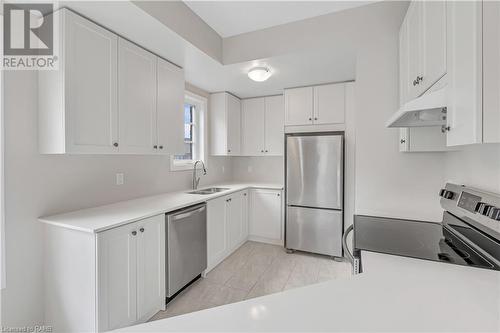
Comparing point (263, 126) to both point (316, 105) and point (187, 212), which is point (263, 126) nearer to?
point (316, 105)

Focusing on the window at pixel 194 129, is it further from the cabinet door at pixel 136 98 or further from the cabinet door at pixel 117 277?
the cabinet door at pixel 117 277

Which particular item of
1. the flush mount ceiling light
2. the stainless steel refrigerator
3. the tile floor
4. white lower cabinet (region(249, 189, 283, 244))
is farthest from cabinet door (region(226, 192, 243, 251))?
the flush mount ceiling light

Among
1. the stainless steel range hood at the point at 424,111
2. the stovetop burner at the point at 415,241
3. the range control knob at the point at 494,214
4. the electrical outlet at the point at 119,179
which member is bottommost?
the stovetop burner at the point at 415,241

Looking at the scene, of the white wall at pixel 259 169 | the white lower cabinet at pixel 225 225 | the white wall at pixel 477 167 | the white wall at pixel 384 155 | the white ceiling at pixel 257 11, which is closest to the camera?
the white wall at pixel 477 167

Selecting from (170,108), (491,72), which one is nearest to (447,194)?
(491,72)

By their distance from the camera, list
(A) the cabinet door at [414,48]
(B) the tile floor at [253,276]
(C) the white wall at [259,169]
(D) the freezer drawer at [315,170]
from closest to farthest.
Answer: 1. (A) the cabinet door at [414,48]
2. (B) the tile floor at [253,276]
3. (D) the freezer drawer at [315,170]
4. (C) the white wall at [259,169]

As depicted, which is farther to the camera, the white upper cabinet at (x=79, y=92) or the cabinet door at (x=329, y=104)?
the cabinet door at (x=329, y=104)

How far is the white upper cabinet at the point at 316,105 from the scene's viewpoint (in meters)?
3.00

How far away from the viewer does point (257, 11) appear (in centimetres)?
203

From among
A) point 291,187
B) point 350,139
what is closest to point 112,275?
point 291,187

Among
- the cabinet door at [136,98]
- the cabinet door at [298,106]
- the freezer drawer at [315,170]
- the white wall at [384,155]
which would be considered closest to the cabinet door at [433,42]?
the white wall at [384,155]

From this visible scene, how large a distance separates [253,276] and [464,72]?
244 cm

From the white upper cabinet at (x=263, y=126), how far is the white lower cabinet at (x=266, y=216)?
727 millimetres

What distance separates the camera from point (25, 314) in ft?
5.03
